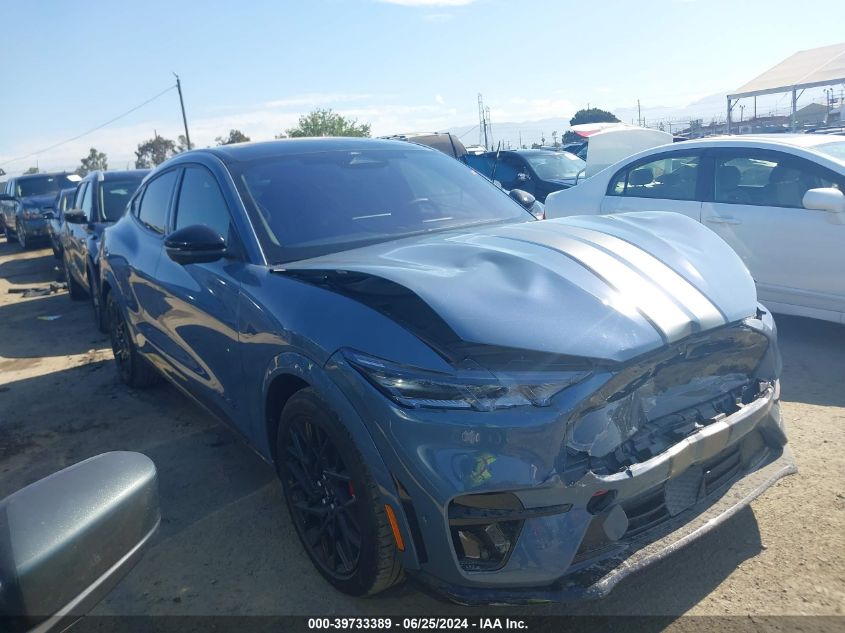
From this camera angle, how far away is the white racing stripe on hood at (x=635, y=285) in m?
2.36

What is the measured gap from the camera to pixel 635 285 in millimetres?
2494

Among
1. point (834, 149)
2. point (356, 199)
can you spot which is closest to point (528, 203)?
point (356, 199)

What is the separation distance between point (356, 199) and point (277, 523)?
160 centimetres

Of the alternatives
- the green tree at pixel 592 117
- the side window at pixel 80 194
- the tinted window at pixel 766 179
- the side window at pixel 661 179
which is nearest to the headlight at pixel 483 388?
the tinted window at pixel 766 179

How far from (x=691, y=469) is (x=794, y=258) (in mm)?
3468

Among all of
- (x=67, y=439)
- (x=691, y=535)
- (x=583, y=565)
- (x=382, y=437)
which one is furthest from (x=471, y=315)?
(x=67, y=439)

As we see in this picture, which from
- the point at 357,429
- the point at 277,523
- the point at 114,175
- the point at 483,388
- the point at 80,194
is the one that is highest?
the point at 114,175

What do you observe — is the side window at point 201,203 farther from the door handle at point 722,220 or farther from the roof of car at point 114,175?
the roof of car at point 114,175

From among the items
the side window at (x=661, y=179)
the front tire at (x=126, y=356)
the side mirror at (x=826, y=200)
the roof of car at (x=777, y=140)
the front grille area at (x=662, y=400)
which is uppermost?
the roof of car at (x=777, y=140)

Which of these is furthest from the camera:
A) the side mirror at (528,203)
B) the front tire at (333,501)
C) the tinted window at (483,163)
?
the tinted window at (483,163)

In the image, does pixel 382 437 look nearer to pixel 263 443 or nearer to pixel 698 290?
pixel 263 443

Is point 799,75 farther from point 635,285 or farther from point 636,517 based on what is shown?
point 636,517

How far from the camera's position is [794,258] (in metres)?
5.18

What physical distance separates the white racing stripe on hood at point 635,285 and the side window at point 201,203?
1547mm
